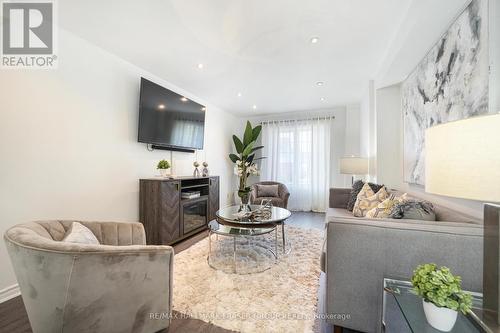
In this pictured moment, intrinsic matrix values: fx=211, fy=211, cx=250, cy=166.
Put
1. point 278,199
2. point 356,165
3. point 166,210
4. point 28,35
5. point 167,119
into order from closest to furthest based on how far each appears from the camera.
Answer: point 28,35
point 166,210
point 167,119
point 356,165
point 278,199

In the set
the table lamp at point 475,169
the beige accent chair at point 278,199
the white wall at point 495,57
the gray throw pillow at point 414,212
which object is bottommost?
the beige accent chair at point 278,199

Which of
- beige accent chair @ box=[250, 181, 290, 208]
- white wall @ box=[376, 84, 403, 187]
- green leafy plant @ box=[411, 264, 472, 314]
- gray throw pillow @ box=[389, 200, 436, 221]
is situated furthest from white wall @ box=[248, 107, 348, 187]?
green leafy plant @ box=[411, 264, 472, 314]

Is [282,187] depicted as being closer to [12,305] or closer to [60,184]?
[60,184]

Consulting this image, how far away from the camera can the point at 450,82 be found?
1.59 meters

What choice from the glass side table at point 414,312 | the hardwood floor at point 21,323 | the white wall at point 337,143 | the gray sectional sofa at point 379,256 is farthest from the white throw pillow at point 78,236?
the white wall at point 337,143

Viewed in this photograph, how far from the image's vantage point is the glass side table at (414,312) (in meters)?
0.80

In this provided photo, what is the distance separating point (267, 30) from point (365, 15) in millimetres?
878

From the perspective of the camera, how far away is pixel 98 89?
2.42m

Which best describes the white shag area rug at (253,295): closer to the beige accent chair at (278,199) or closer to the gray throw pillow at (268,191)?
the beige accent chair at (278,199)

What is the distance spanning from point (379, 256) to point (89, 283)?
1.47 metres

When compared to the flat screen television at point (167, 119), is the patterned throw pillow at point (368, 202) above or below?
below

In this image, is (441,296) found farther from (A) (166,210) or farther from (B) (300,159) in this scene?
(B) (300,159)

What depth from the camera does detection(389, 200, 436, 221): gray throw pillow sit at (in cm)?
141

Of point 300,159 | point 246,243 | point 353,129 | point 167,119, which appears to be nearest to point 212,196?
point 246,243
